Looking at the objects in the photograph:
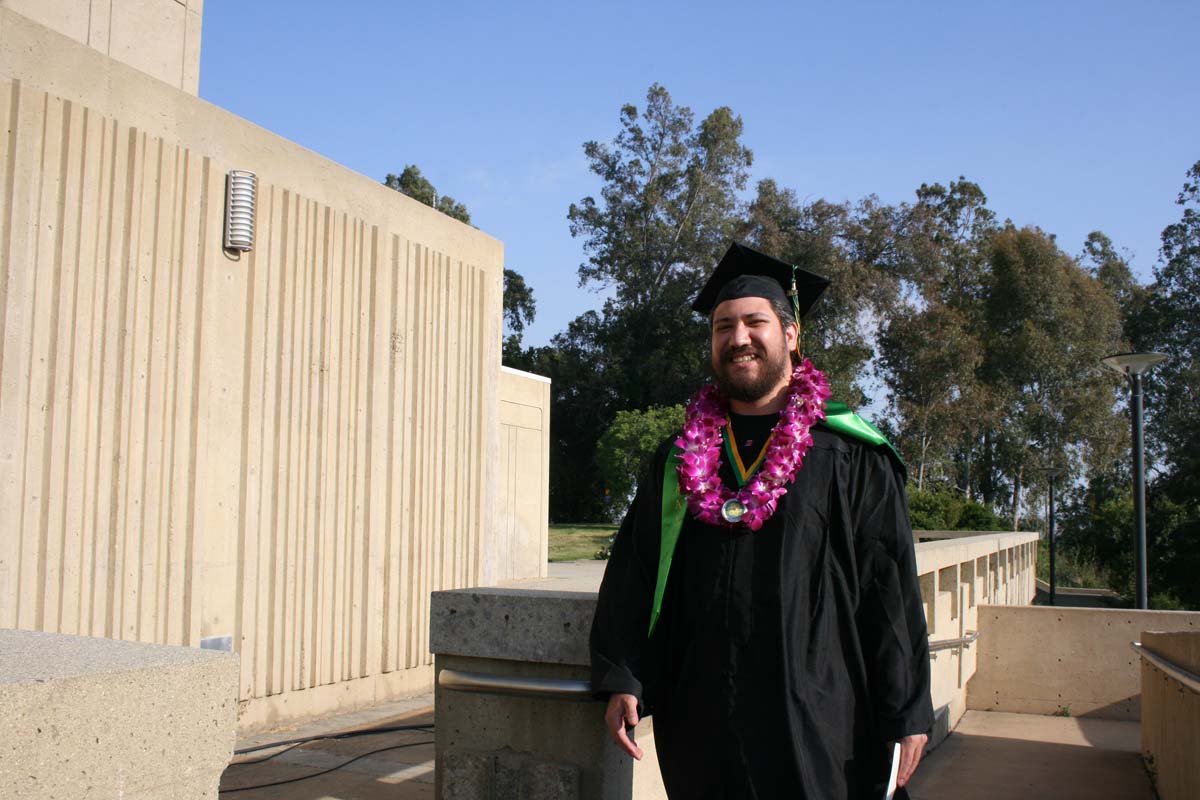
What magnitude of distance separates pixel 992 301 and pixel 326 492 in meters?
34.6

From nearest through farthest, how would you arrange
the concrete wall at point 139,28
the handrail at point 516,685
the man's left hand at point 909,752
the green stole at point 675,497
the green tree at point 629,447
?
the man's left hand at point 909,752
the green stole at point 675,497
the handrail at point 516,685
the concrete wall at point 139,28
the green tree at point 629,447

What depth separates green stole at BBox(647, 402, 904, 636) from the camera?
293 centimetres

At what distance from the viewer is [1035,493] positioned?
128ft

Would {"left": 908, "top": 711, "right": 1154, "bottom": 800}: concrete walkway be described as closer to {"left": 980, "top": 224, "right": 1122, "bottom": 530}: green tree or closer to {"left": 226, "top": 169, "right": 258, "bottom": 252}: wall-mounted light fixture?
{"left": 226, "top": 169, "right": 258, "bottom": 252}: wall-mounted light fixture

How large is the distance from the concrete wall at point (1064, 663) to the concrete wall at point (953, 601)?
0.98 ft

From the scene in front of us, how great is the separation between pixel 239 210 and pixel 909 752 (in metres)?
6.00

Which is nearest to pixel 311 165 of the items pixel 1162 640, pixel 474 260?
pixel 474 260

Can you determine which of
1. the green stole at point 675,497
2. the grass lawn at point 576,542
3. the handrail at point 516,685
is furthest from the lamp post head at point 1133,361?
the handrail at point 516,685

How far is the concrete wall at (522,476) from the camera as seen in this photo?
12.0 metres

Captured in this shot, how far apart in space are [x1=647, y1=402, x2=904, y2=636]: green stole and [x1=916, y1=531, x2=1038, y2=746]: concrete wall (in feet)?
14.0

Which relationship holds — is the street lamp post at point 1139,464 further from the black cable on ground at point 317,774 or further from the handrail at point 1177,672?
the black cable on ground at point 317,774

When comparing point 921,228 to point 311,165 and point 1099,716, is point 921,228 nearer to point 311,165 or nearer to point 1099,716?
point 1099,716

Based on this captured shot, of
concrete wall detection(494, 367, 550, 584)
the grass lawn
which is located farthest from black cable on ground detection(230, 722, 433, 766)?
the grass lawn

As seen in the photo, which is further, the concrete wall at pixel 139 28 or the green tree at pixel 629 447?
the green tree at pixel 629 447
